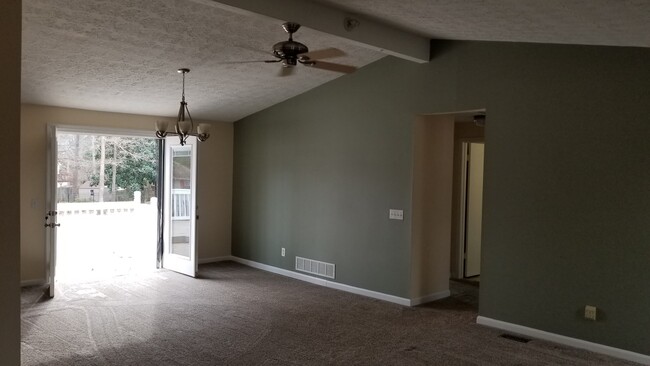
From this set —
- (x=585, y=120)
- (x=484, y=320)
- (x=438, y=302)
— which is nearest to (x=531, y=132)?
(x=585, y=120)

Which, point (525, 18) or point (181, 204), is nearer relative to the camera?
point (525, 18)

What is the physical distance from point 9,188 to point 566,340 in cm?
450

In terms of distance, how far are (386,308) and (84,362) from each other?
309cm

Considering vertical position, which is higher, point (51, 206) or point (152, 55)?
point (152, 55)

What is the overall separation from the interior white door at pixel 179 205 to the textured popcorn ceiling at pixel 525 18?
397 centimetres

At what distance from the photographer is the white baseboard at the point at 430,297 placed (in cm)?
563

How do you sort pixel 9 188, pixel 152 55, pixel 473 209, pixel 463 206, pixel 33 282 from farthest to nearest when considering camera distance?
pixel 473 209 < pixel 463 206 < pixel 33 282 < pixel 152 55 < pixel 9 188

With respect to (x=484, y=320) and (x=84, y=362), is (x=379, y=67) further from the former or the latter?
(x=84, y=362)

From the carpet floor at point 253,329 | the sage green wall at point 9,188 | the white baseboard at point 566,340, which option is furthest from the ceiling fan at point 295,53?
Answer: the white baseboard at point 566,340

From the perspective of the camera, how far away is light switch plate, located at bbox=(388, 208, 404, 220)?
5.64 metres

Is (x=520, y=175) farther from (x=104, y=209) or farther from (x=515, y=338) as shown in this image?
(x=104, y=209)

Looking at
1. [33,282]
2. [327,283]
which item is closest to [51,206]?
[33,282]

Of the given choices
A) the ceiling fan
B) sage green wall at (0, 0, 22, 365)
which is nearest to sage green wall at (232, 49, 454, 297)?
the ceiling fan

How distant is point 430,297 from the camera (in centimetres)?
586
